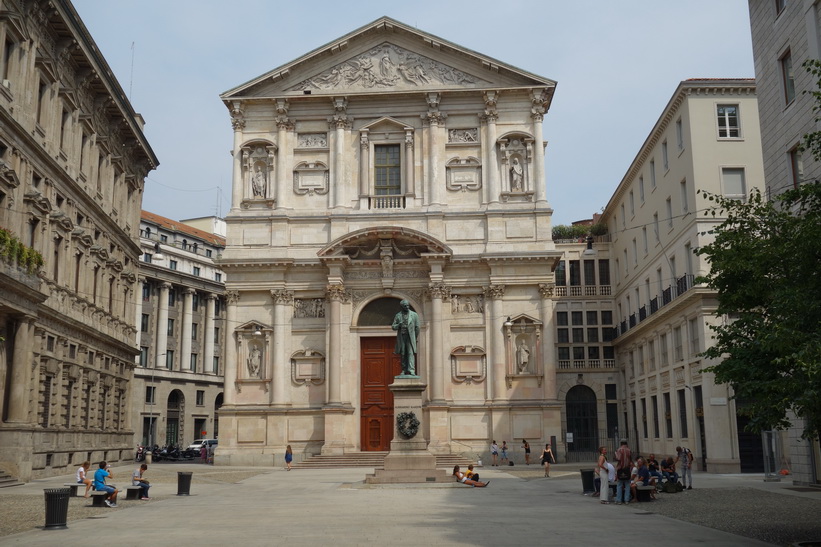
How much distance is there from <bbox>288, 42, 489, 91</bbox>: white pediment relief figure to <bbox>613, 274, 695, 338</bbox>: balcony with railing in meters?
14.5

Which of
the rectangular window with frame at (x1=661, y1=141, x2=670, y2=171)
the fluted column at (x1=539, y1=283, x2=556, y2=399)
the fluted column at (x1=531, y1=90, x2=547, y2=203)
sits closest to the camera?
the fluted column at (x1=539, y1=283, x2=556, y2=399)

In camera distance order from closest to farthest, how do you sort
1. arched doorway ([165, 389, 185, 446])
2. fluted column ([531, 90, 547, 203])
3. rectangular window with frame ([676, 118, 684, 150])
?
rectangular window with frame ([676, 118, 684, 150]) < fluted column ([531, 90, 547, 203]) < arched doorway ([165, 389, 185, 446])

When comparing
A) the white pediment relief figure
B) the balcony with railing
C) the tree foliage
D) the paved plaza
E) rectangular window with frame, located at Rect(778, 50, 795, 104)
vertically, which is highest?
the white pediment relief figure

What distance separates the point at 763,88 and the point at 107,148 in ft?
99.4

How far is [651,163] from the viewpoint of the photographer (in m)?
47.5

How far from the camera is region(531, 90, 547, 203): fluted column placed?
43562mm

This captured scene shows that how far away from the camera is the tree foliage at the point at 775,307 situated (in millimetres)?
12945

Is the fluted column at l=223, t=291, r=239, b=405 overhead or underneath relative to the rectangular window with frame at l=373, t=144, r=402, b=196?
A: underneath

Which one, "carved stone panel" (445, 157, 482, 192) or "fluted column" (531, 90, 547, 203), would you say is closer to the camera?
"fluted column" (531, 90, 547, 203)

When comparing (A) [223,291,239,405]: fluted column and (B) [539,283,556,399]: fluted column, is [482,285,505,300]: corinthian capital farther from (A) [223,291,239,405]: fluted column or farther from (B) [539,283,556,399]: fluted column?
Answer: (A) [223,291,239,405]: fluted column

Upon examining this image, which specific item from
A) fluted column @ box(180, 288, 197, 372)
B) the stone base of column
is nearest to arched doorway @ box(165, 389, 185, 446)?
fluted column @ box(180, 288, 197, 372)

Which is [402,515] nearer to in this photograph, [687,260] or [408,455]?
[408,455]

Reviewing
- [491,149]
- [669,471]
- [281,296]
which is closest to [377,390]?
[281,296]

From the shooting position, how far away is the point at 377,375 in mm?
42875
